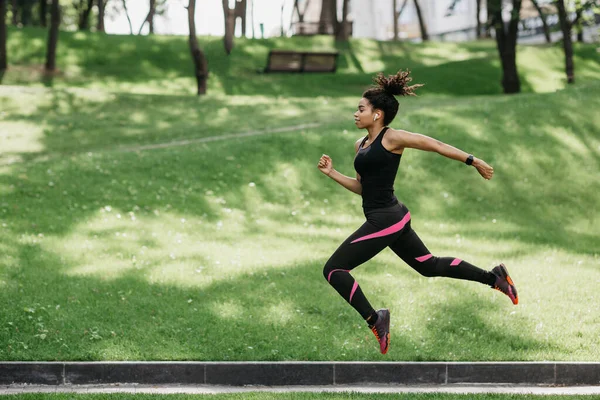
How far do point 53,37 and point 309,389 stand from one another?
2667 cm

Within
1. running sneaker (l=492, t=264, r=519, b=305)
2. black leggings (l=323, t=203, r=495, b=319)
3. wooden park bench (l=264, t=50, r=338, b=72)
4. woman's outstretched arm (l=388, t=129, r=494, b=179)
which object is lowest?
running sneaker (l=492, t=264, r=519, b=305)

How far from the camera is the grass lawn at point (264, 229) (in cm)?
934

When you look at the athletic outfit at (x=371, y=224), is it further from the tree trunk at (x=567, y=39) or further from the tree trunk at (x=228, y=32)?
the tree trunk at (x=228, y=32)

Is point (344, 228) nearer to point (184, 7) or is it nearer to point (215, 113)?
point (215, 113)

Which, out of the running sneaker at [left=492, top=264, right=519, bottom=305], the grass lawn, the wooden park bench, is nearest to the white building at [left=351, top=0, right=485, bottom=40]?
the wooden park bench

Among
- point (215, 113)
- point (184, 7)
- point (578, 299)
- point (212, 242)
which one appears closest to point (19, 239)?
point (212, 242)

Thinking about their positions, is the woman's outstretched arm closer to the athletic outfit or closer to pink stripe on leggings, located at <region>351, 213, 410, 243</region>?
the athletic outfit

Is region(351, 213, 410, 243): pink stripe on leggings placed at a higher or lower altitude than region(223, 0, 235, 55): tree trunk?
lower

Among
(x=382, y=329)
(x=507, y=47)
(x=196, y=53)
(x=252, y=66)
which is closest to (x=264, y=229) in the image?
(x=382, y=329)

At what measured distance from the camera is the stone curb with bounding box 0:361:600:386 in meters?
8.10

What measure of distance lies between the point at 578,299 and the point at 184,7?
2012 centimetres

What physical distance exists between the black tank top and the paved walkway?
2182mm

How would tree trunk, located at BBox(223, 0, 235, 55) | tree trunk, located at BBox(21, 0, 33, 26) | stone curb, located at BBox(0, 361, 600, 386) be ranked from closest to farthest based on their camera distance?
stone curb, located at BBox(0, 361, 600, 386)
tree trunk, located at BBox(223, 0, 235, 55)
tree trunk, located at BBox(21, 0, 33, 26)

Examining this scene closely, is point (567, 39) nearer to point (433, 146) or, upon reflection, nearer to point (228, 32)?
point (228, 32)
